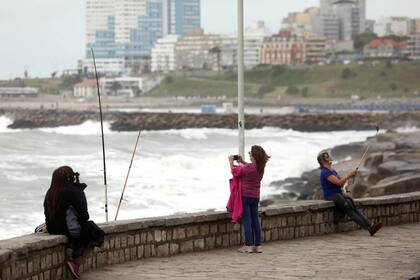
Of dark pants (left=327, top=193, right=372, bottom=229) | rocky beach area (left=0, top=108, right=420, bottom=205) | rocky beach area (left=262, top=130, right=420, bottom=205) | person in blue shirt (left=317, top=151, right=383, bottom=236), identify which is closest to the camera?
person in blue shirt (left=317, top=151, right=383, bottom=236)

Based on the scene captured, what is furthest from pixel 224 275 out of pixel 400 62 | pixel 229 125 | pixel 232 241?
pixel 400 62

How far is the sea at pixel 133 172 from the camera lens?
102 ft

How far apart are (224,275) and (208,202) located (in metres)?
22.3

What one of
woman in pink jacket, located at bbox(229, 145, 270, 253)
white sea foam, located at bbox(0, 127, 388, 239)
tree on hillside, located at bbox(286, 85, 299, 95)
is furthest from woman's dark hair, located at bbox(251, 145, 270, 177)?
tree on hillside, located at bbox(286, 85, 299, 95)

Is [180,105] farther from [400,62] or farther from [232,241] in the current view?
[232,241]

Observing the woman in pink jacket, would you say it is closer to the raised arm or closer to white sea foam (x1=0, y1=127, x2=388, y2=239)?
the raised arm

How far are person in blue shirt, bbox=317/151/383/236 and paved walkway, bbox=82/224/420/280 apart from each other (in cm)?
32

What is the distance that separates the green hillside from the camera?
170 meters

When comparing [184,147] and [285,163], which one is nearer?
[285,163]

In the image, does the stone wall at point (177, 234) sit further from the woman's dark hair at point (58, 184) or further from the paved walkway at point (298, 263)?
the woman's dark hair at point (58, 184)

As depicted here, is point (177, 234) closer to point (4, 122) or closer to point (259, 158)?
point (259, 158)

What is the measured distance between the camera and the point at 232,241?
537 inches

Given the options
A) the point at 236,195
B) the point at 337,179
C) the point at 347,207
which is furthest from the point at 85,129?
the point at 236,195

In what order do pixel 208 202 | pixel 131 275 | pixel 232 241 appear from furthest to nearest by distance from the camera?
pixel 208 202 → pixel 232 241 → pixel 131 275
